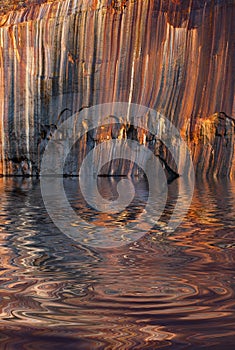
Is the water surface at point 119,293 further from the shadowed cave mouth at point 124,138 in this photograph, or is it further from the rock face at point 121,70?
the rock face at point 121,70

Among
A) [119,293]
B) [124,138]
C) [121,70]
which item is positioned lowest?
[119,293]

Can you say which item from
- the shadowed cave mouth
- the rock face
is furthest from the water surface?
the rock face

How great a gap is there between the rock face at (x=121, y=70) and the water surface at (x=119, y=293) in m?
23.2

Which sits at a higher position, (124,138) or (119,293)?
(124,138)

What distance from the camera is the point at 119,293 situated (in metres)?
3.56

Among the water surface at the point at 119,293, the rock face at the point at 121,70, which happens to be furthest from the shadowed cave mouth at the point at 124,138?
the water surface at the point at 119,293

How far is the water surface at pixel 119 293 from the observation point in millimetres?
2631

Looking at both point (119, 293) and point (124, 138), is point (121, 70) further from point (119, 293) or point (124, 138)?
point (119, 293)

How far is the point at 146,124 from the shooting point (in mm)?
29297

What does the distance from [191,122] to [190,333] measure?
1063 inches

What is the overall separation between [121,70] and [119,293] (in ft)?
89.4

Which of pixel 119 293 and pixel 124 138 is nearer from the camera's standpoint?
pixel 119 293

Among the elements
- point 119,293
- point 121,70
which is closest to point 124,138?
point 121,70

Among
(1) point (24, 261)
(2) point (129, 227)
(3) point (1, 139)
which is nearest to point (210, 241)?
(2) point (129, 227)
